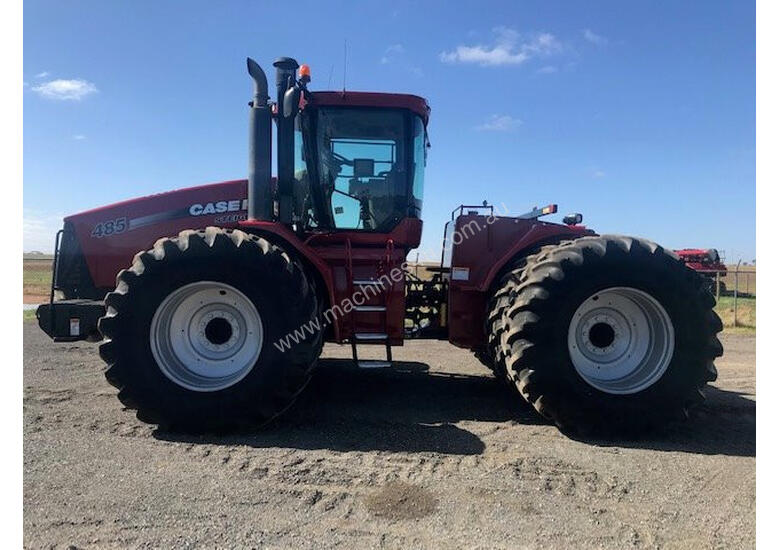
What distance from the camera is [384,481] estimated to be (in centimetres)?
373

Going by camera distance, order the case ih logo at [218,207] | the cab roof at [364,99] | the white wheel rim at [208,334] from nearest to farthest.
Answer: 1. the white wheel rim at [208,334]
2. the cab roof at [364,99]
3. the case ih logo at [218,207]

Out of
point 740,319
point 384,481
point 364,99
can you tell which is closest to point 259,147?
point 364,99

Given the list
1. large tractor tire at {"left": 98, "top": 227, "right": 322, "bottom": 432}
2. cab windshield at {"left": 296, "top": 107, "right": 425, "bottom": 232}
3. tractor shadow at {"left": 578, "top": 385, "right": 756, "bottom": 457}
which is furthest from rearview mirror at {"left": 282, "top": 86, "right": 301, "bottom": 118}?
tractor shadow at {"left": 578, "top": 385, "right": 756, "bottom": 457}

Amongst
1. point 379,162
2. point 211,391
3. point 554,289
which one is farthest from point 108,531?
point 379,162

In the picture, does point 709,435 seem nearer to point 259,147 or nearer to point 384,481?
point 384,481

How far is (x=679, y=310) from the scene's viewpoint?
16.0 ft

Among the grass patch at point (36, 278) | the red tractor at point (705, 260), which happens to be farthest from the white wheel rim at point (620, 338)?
the grass patch at point (36, 278)

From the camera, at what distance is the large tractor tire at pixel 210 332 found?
4637mm

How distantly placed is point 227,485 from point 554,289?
3.08 m

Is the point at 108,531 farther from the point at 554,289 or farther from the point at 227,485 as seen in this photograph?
the point at 554,289

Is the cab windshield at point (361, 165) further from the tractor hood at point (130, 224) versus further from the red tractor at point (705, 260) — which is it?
the red tractor at point (705, 260)

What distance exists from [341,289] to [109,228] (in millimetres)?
2824

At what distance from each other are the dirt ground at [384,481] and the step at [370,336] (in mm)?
713

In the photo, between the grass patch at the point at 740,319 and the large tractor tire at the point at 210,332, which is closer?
the large tractor tire at the point at 210,332
